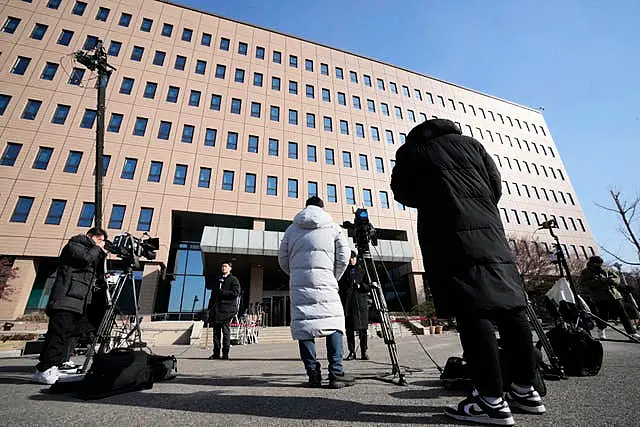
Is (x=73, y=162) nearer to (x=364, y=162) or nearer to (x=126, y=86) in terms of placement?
(x=126, y=86)

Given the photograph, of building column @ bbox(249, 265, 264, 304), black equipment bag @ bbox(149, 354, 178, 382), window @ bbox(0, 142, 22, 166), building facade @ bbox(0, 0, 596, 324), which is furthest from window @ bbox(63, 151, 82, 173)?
black equipment bag @ bbox(149, 354, 178, 382)

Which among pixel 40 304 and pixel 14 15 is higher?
pixel 14 15

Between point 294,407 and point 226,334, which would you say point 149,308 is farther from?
point 294,407

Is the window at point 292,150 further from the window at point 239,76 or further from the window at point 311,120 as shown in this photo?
the window at point 239,76

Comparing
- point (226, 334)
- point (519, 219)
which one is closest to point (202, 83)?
point (226, 334)

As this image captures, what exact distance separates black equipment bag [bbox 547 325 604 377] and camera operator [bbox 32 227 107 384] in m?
5.97

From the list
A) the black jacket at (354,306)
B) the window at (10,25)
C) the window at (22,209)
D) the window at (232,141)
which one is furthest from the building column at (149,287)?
the window at (10,25)

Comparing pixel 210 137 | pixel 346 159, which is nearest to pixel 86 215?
pixel 210 137

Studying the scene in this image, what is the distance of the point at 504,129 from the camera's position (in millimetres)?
37250

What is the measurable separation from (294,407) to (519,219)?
36.4m

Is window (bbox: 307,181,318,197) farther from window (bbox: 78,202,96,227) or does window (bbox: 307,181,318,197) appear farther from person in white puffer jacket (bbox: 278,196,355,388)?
person in white puffer jacket (bbox: 278,196,355,388)

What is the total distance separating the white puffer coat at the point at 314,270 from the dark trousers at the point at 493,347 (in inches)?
56.8

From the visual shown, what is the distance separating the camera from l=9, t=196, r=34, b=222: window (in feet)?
56.5

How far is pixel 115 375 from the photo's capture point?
110 inches
